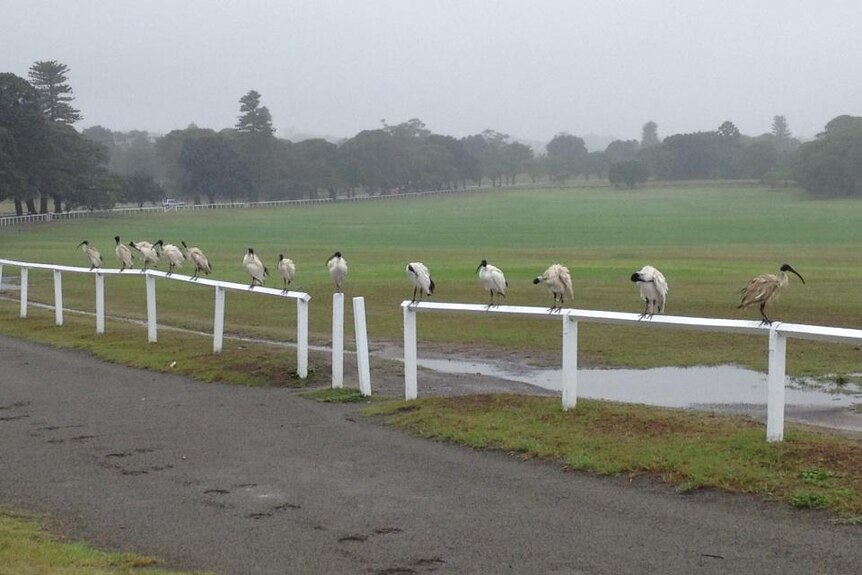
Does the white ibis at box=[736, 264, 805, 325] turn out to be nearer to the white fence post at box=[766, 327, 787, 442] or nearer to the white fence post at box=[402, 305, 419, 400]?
the white fence post at box=[766, 327, 787, 442]

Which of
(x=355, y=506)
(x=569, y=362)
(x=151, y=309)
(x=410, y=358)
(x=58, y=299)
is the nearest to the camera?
(x=355, y=506)

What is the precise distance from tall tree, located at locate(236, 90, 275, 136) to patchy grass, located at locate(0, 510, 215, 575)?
153 m

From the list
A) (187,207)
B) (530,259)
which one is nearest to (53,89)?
(187,207)

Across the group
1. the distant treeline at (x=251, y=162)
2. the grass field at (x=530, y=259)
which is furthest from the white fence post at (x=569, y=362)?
the distant treeline at (x=251, y=162)

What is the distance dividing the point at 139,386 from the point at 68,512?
22.4 ft

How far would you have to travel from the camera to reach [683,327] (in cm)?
1017

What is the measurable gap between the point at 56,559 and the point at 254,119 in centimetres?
15429

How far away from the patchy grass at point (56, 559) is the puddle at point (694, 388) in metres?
8.19

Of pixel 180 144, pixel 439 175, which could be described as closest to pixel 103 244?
pixel 180 144

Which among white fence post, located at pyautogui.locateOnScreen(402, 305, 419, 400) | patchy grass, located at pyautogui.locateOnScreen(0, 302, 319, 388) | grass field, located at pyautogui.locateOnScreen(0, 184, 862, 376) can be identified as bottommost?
grass field, located at pyautogui.locateOnScreen(0, 184, 862, 376)

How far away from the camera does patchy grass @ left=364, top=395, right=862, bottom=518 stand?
816cm

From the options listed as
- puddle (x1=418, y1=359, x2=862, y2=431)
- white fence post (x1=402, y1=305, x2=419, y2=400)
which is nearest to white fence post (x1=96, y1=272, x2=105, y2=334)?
puddle (x1=418, y1=359, x2=862, y2=431)

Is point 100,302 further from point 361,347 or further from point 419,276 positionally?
point 361,347

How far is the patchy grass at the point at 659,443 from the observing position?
8.16 meters
